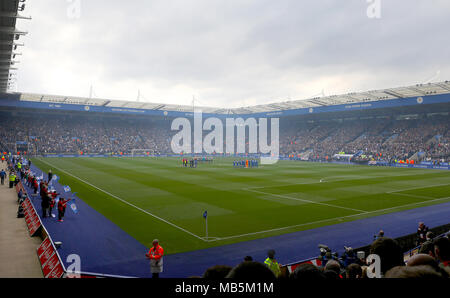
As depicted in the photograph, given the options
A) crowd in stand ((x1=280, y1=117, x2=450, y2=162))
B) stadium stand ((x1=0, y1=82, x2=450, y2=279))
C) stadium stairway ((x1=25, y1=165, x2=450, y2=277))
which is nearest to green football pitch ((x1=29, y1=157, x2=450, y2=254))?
stadium stairway ((x1=25, y1=165, x2=450, y2=277))

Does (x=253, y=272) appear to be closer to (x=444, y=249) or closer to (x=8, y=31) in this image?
(x=444, y=249)

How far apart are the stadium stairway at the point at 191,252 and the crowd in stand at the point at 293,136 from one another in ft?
152

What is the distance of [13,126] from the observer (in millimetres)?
71625

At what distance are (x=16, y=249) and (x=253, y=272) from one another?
13.4 meters

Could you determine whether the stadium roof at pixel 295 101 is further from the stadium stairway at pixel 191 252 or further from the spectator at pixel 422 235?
the spectator at pixel 422 235

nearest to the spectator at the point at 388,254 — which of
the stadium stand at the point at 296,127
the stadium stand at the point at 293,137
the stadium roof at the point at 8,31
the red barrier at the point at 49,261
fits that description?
the red barrier at the point at 49,261

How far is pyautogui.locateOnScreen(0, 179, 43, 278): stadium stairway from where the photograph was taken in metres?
10.1

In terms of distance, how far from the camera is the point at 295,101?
229 feet

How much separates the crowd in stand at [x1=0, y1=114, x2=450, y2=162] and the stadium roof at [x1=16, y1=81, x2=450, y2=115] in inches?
365

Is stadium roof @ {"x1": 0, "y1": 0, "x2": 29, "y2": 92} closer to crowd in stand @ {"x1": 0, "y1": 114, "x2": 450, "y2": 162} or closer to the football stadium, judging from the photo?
the football stadium

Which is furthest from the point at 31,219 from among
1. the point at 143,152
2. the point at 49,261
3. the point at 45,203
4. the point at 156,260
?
the point at 143,152
